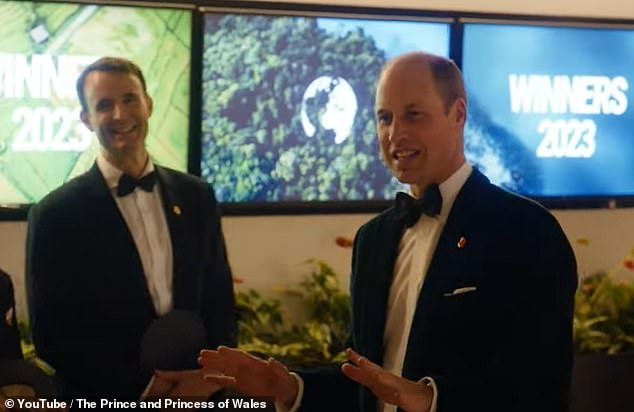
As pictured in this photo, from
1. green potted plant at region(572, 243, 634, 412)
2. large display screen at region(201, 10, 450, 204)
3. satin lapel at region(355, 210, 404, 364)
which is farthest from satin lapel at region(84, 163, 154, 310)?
green potted plant at region(572, 243, 634, 412)

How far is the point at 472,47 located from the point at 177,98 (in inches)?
40.4

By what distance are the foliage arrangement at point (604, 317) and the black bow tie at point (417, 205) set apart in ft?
4.50

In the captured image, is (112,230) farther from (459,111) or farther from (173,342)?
(459,111)

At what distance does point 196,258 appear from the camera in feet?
8.66

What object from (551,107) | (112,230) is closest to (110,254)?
(112,230)

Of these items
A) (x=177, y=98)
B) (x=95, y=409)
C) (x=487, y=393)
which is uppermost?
(x=177, y=98)

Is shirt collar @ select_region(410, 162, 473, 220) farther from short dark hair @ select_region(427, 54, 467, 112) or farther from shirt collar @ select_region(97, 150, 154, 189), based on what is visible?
shirt collar @ select_region(97, 150, 154, 189)

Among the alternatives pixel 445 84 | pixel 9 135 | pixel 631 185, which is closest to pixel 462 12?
pixel 631 185

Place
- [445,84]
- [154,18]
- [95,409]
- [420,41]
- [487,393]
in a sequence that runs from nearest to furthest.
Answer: [487,393] → [445,84] → [95,409] → [154,18] → [420,41]

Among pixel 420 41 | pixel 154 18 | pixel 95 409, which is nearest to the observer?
pixel 95 409

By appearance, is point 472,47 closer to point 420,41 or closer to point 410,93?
point 420,41

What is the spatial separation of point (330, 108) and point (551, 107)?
32.1 inches

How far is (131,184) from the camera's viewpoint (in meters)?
2.56

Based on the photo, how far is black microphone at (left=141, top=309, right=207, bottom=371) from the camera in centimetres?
257
